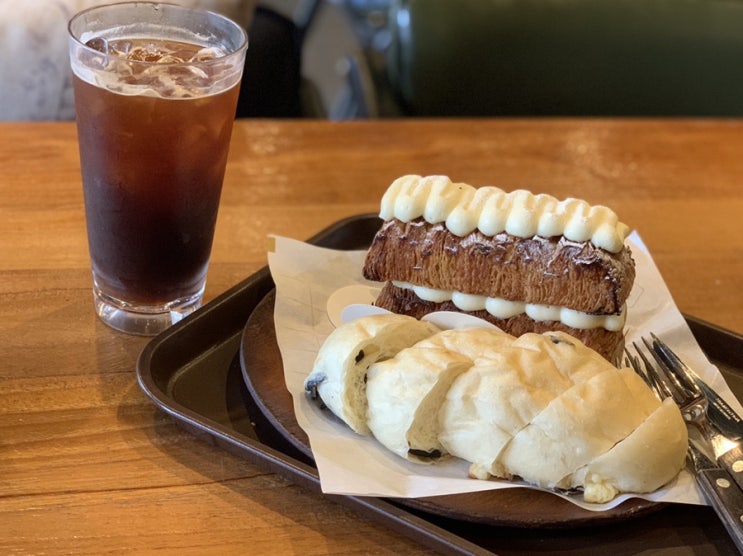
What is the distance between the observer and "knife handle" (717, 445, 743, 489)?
907mm

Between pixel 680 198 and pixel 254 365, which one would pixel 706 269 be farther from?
pixel 254 365

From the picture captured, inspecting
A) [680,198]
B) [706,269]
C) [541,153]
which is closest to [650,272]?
[706,269]

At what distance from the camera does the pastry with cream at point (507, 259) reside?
1099mm

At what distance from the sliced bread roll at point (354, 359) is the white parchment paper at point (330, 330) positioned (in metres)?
0.02

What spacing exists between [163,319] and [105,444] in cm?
25

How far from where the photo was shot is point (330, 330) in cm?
116

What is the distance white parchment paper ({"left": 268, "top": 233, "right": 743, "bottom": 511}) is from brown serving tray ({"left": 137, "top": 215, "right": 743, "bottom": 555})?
17 mm

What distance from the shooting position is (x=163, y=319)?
1.18m

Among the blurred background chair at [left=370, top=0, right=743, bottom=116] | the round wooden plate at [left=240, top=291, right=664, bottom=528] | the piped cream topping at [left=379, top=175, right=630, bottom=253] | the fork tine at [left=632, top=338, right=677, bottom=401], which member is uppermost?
the piped cream topping at [left=379, top=175, right=630, bottom=253]

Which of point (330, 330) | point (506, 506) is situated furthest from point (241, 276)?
point (506, 506)

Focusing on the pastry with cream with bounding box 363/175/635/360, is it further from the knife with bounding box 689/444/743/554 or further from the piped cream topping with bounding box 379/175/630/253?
the knife with bounding box 689/444/743/554

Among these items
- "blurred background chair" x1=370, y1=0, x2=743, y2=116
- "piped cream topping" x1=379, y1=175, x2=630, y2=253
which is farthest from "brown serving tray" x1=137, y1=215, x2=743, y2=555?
"blurred background chair" x1=370, y1=0, x2=743, y2=116

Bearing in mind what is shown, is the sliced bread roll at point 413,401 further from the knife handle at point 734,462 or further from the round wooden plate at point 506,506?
the knife handle at point 734,462

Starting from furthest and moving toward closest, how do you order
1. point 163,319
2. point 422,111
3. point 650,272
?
1. point 422,111
2. point 650,272
3. point 163,319
